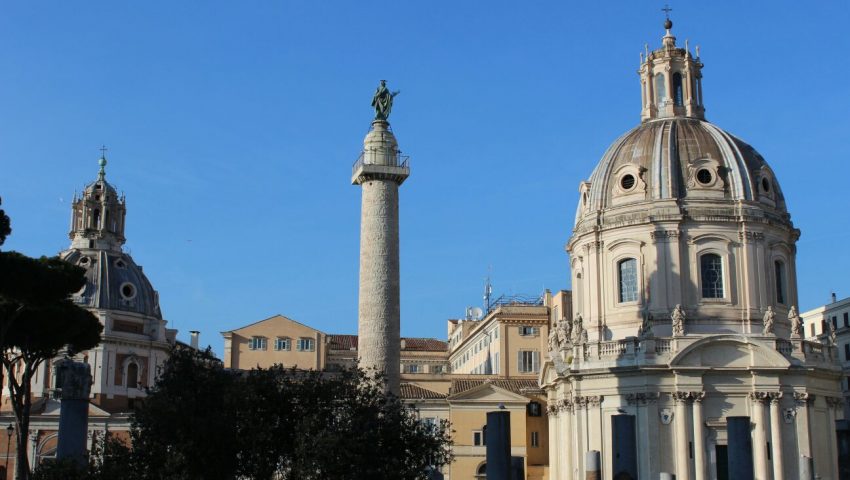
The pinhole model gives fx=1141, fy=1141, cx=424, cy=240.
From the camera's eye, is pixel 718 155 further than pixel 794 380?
Yes

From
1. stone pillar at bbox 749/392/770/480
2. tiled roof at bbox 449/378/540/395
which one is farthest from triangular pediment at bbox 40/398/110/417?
stone pillar at bbox 749/392/770/480

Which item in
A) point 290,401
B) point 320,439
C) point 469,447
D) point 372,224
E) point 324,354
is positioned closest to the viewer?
point 320,439

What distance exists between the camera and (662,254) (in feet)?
192

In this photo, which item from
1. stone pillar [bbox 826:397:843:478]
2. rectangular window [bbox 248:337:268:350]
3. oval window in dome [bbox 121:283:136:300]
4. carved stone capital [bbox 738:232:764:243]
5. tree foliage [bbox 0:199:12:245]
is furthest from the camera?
oval window in dome [bbox 121:283:136:300]

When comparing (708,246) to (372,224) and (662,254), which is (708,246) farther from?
(372,224)

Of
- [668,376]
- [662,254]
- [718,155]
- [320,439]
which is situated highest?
[718,155]

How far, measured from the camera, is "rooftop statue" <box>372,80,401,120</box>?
58219 mm

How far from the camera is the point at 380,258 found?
54.2 m

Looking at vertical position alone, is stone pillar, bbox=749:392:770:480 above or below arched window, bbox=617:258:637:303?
below

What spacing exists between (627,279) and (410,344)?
43232 millimetres

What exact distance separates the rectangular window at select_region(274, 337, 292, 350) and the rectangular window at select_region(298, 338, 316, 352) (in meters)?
0.74

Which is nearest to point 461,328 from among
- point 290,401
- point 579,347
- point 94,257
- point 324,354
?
point 324,354

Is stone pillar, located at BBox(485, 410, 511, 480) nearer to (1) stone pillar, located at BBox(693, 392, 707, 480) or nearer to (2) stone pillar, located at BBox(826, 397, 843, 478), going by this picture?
(1) stone pillar, located at BBox(693, 392, 707, 480)

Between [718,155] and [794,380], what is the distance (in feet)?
41.1
